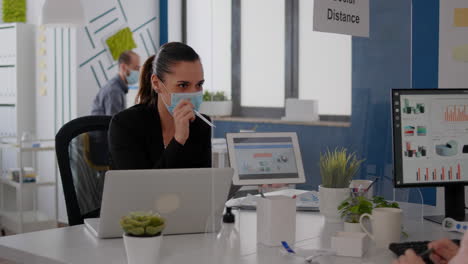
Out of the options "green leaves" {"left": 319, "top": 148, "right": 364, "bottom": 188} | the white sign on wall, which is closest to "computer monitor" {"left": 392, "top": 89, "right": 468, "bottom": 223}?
"green leaves" {"left": 319, "top": 148, "right": 364, "bottom": 188}

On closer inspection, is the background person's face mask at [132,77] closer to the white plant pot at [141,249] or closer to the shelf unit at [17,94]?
the shelf unit at [17,94]

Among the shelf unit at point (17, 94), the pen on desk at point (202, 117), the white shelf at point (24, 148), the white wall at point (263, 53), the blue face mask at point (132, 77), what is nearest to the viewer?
the pen on desk at point (202, 117)

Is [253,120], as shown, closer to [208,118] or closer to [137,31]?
[208,118]

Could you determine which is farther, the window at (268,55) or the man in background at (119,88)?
the man in background at (119,88)

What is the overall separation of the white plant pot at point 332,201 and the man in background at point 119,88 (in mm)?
3580

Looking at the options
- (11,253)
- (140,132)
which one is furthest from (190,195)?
(140,132)

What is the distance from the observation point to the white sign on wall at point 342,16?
2.48 m

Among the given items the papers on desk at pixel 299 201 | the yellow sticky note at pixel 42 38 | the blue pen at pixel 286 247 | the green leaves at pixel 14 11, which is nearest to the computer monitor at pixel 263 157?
the papers on desk at pixel 299 201

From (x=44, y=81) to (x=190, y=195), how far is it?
4.50 m

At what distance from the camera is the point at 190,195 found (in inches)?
72.2

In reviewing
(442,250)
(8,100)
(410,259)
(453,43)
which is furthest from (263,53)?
(8,100)

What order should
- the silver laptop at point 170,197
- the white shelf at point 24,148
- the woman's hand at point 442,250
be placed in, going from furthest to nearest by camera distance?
the white shelf at point 24,148
the silver laptop at point 170,197
the woman's hand at point 442,250

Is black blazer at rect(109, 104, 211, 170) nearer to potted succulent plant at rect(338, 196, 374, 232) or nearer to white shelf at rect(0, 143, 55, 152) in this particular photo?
potted succulent plant at rect(338, 196, 374, 232)

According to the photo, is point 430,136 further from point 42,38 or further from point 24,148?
point 42,38
